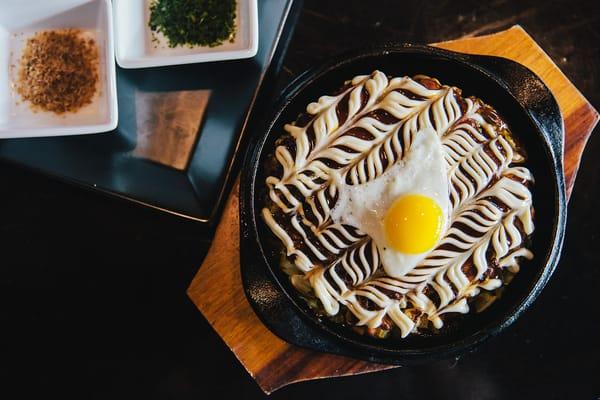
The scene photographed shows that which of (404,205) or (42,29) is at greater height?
(42,29)

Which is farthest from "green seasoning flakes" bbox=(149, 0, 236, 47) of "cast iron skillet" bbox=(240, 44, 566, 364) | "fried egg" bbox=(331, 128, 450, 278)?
"fried egg" bbox=(331, 128, 450, 278)

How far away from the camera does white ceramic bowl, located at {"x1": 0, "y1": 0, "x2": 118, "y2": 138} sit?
9.87 feet

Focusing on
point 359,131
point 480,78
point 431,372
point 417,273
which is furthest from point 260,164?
point 431,372

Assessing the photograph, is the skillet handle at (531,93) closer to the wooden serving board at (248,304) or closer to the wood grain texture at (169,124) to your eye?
the wooden serving board at (248,304)

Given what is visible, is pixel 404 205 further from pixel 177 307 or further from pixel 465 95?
pixel 177 307

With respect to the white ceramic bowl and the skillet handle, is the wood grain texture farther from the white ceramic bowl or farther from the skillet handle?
the skillet handle

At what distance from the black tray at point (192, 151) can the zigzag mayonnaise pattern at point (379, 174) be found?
536 millimetres

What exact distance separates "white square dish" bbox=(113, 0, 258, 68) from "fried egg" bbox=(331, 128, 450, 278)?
2.76 ft

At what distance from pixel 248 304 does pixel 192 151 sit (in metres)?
0.77

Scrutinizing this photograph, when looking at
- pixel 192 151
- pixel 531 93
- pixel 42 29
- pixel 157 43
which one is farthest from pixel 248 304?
pixel 42 29

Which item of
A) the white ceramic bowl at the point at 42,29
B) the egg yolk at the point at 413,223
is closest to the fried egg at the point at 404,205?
the egg yolk at the point at 413,223

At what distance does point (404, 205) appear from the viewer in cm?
250

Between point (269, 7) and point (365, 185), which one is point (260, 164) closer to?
point (365, 185)

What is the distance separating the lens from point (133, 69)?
3.13m
